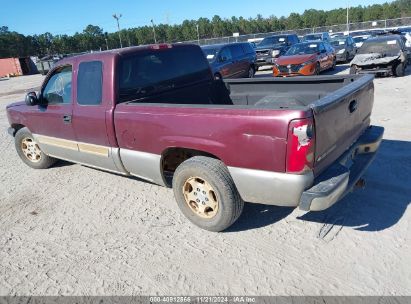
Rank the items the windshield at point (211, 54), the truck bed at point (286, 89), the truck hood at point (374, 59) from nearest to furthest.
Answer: the truck bed at point (286, 89), the truck hood at point (374, 59), the windshield at point (211, 54)

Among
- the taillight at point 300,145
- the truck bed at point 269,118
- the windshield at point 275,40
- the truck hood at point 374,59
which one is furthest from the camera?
the windshield at point 275,40

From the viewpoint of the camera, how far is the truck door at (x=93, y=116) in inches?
170

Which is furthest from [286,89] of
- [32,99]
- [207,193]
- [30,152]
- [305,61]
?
[305,61]

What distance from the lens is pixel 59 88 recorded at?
5133mm

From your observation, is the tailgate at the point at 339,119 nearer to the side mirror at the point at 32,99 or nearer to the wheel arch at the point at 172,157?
the wheel arch at the point at 172,157

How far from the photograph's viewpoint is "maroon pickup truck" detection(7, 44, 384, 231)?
10.0 feet

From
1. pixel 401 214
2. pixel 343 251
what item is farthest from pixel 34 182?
pixel 401 214

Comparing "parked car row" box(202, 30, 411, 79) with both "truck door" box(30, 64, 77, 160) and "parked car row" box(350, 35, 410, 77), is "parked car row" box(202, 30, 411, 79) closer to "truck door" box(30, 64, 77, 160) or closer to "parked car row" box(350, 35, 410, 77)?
"parked car row" box(350, 35, 410, 77)

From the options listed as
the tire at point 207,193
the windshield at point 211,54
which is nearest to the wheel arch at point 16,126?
the tire at point 207,193

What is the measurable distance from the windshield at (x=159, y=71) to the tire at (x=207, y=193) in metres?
1.26

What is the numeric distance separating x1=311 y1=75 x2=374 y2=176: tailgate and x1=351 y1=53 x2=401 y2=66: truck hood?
9.46m

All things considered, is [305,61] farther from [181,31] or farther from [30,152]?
[181,31]

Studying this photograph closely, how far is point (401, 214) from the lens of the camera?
3807mm

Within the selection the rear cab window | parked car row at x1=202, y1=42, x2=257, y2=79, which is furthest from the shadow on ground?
parked car row at x1=202, y1=42, x2=257, y2=79
